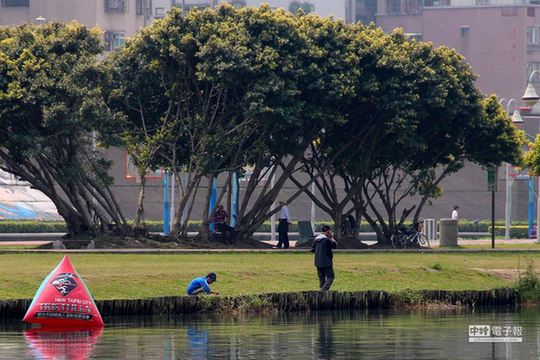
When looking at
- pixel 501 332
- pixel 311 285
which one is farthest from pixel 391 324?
pixel 311 285

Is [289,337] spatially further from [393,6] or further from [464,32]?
[393,6]

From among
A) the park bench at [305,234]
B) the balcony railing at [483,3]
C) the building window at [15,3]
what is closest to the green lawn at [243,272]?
the park bench at [305,234]

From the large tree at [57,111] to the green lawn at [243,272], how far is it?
18.5ft

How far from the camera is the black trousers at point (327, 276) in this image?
3428cm

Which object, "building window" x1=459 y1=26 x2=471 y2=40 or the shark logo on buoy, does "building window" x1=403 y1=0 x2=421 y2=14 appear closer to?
"building window" x1=459 y1=26 x2=471 y2=40

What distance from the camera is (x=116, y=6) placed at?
419ft

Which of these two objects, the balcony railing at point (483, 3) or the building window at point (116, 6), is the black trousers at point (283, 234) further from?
the balcony railing at point (483, 3)

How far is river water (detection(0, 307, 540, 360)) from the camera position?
25.0 m

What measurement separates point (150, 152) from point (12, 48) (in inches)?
255

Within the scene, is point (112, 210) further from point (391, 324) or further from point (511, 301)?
point (391, 324)

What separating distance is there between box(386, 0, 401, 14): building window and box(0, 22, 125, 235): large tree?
105335 millimetres

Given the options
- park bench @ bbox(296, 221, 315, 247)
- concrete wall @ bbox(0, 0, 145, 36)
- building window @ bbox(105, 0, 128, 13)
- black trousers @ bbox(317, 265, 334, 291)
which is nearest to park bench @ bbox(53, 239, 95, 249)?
park bench @ bbox(296, 221, 315, 247)

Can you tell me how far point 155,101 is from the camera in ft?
173

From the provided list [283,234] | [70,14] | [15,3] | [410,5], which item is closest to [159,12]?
[410,5]
